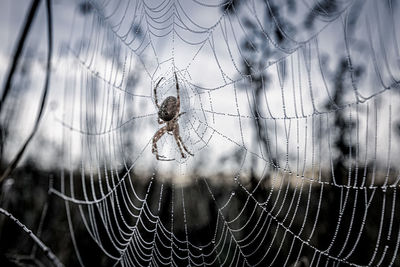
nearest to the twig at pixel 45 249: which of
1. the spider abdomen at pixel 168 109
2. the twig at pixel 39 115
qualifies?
the twig at pixel 39 115

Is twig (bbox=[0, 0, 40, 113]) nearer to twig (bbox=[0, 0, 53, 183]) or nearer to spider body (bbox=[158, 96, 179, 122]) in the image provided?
twig (bbox=[0, 0, 53, 183])

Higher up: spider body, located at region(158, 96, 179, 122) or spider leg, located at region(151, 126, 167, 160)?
spider body, located at region(158, 96, 179, 122)

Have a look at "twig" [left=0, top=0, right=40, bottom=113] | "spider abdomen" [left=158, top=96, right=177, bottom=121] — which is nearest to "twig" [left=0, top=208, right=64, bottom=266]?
"twig" [left=0, top=0, right=40, bottom=113]

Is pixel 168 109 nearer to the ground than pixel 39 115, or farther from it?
farther from it

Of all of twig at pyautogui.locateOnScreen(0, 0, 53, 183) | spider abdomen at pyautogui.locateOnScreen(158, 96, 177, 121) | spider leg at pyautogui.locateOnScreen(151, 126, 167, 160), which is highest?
spider abdomen at pyautogui.locateOnScreen(158, 96, 177, 121)

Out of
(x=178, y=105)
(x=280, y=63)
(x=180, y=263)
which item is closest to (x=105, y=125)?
(x=178, y=105)

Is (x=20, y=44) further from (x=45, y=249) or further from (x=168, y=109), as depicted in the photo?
(x=168, y=109)

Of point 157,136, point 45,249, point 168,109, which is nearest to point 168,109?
point 168,109

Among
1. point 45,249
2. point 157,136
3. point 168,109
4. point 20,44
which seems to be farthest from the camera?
point 157,136
